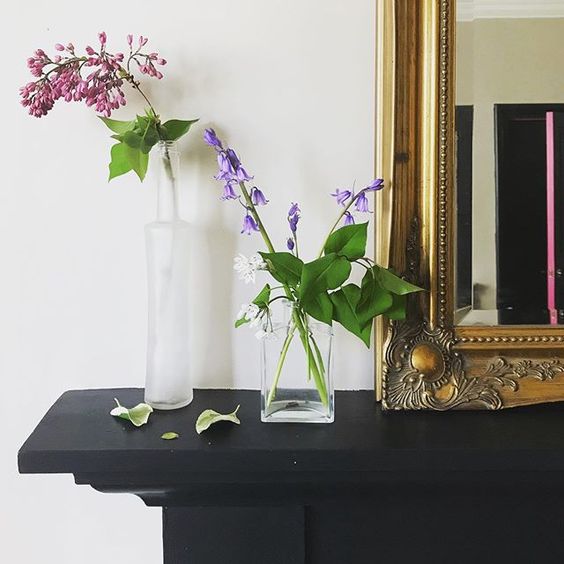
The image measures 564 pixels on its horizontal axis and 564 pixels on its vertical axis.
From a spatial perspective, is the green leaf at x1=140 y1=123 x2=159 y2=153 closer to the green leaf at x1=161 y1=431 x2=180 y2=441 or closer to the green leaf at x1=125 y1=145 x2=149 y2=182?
the green leaf at x1=125 y1=145 x2=149 y2=182

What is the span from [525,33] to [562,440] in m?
0.44

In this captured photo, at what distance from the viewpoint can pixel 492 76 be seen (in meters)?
0.84

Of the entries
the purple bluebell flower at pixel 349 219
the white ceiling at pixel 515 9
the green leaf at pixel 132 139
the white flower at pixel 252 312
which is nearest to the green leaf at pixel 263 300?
the white flower at pixel 252 312

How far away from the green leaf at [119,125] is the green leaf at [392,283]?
1.03 ft

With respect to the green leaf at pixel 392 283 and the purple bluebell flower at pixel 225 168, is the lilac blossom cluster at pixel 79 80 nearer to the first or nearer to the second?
the purple bluebell flower at pixel 225 168

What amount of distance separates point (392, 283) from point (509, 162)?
20 cm

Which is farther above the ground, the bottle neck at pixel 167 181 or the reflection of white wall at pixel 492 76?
the reflection of white wall at pixel 492 76

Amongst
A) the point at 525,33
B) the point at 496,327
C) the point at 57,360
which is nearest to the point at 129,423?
the point at 57,360

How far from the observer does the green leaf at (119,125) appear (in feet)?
2.81

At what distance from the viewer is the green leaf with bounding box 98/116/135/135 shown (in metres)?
0.86

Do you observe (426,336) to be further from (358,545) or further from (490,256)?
(358,545)

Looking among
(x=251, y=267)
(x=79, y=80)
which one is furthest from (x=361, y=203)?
(x=79, y=80)

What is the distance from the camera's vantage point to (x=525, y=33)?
0.84 metres

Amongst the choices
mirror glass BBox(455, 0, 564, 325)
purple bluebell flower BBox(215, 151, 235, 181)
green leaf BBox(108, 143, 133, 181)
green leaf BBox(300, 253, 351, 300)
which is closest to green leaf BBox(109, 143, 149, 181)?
green leaf BBox(108, 143, 133, 181)
